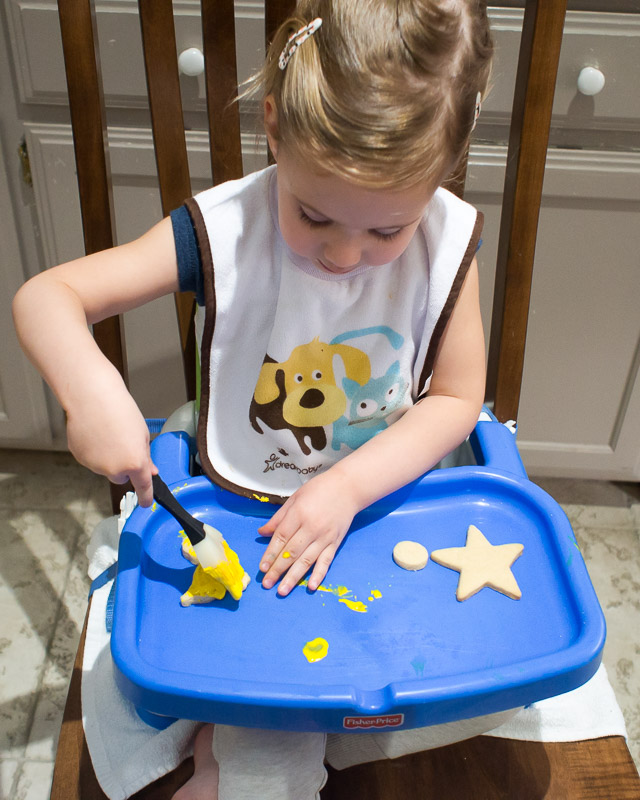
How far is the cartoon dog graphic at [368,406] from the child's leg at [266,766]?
0.90ft

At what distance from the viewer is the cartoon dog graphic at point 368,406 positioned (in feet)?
2.37

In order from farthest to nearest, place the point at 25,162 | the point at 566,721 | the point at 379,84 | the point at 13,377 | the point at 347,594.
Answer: the point at 13,377 → the point at 25,162 → the point at 566,721 → the point at 347,594 → the point at 379,84

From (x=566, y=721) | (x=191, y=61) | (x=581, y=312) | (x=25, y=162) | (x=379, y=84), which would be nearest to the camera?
(x=379, y=84)

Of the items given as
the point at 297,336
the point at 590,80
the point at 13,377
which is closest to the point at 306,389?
the point at 297,336

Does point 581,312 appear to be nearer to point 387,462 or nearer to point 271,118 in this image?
point 387,462

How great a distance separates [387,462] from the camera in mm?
661

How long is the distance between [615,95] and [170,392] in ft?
2.48

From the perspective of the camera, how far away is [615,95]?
902mm

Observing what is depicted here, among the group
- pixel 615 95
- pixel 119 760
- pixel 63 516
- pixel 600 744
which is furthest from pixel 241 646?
pixel 63 516

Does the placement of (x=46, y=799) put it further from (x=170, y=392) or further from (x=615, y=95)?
(x=615, y=95)

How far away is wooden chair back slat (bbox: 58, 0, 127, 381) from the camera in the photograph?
25.5 inches

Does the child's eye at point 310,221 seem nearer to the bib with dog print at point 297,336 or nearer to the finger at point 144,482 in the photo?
the bib with dog print at point 297,336

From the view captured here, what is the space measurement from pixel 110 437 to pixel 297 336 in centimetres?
24

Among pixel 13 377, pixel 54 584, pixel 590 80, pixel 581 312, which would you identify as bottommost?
pixel 54 584
